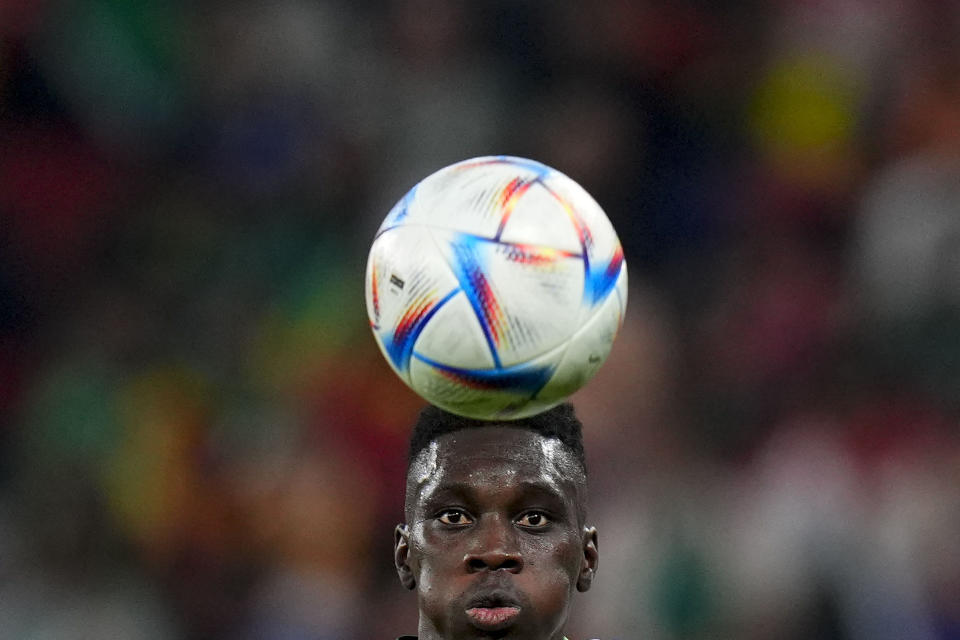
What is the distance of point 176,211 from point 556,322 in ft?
14.3

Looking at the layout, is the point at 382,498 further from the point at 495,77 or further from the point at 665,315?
the point at 495,77

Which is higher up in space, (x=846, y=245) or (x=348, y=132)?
(x=348, y=132)

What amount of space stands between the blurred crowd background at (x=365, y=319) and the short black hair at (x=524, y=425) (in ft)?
7.61

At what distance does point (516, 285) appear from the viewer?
12.4 ft

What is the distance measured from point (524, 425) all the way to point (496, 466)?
17cm

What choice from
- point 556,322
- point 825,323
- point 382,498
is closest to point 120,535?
point 382,498

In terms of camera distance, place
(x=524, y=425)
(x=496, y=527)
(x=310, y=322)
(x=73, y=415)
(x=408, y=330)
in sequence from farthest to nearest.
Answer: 1. (x=310, y=322)
2. (x=73, y=415)
3. (x=524, y=425)
4. (x=496, y=527)
5. (x=408, y=330)

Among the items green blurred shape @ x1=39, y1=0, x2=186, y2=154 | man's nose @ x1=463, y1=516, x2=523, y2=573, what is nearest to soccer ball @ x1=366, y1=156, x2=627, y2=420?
man's nose @ x1=463, y1=516, x2=523, y2=573

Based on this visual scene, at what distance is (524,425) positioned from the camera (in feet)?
15.0

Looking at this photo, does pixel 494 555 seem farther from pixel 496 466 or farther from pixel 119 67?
pixel 119 67

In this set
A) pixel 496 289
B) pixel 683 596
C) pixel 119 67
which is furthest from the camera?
pixel 119 67

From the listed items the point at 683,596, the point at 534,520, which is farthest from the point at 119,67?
the point at 534,520

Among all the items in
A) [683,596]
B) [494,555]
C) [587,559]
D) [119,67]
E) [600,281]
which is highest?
[119,67]

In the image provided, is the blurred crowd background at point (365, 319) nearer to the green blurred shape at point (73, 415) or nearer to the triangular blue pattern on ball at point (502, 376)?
the green blurred shape at point (73, 415)
